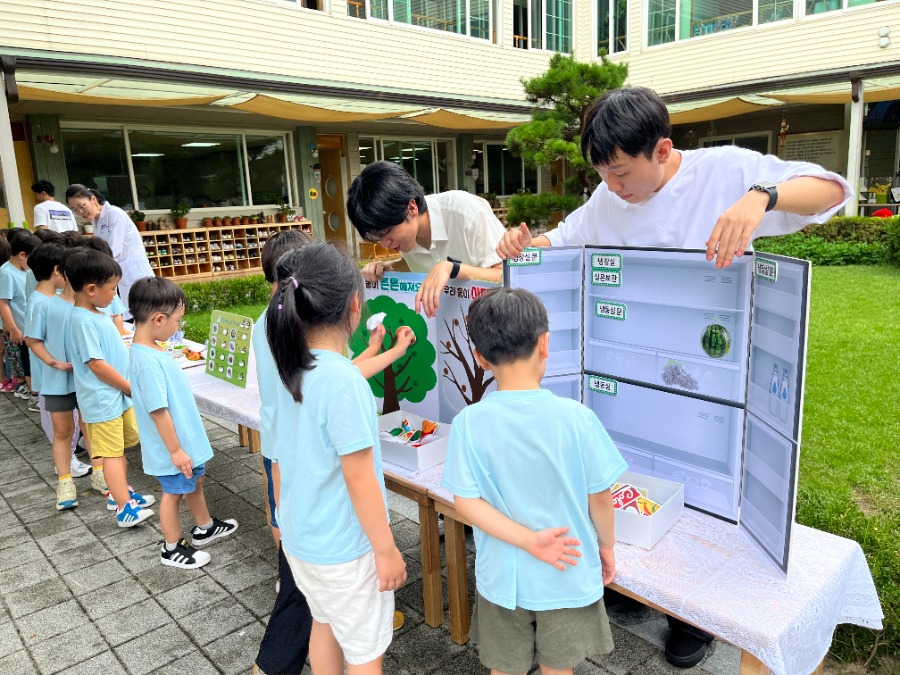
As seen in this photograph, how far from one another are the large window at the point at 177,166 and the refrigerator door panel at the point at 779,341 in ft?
37.7

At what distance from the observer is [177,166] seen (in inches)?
→ 460

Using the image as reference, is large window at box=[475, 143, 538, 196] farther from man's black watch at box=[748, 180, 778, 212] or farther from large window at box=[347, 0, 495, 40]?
man's black watch at box=[748, 180, 778, 212]

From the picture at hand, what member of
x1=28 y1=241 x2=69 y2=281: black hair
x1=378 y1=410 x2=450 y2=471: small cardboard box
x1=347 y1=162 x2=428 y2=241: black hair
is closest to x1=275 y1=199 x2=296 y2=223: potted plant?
x1=28 y1=241 x2=69 y2=281: black hair

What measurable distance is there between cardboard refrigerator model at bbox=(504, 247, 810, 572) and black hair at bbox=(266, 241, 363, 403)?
614 millimetres

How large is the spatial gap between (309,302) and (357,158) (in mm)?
13363

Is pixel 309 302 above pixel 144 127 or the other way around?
the other way around

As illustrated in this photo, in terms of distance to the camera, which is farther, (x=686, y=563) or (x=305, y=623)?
(x=305, y=623)

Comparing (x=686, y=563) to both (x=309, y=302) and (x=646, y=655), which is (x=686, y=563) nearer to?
(x=646, y=655)

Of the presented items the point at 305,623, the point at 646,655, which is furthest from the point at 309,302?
the point at 646,655

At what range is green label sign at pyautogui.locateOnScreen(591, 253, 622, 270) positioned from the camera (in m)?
2.06

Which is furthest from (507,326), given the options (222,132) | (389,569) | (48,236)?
(222,132)

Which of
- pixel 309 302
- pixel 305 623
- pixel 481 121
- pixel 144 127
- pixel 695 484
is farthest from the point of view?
pixel 481 121

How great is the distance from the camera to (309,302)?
1.69 meters

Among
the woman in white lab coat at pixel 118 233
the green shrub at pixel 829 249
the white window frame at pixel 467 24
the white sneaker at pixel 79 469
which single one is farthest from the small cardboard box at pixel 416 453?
the white window frame at pixel 467 24
